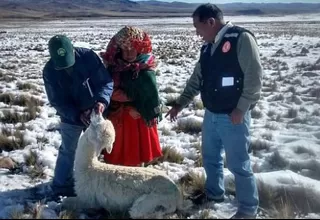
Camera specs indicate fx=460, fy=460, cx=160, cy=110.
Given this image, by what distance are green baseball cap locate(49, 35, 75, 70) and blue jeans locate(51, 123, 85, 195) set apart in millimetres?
761

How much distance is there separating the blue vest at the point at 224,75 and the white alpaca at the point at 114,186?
85 centimetres

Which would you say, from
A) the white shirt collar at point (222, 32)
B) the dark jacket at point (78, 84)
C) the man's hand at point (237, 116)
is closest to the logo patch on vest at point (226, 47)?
the white shirt collar at point (222, 32)

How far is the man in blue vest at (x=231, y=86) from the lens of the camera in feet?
12.8

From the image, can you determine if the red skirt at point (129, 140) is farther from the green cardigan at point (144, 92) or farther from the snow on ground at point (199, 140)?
the snow on ground at point (199, 140)

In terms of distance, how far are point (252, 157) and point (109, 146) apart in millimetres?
2512

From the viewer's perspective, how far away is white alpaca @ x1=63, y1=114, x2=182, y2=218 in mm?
4027

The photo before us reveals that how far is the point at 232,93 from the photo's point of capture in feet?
13.3

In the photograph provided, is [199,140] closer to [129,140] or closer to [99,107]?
[129,140]

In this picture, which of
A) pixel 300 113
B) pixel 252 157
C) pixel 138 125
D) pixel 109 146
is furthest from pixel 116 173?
pixel 300 113

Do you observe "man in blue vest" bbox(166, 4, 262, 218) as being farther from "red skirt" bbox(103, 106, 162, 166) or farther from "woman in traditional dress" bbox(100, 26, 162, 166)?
"red skirt" bbox(103, 106, 162, 166)

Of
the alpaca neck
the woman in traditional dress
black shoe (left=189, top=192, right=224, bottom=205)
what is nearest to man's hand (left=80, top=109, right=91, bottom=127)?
the alpaca neck

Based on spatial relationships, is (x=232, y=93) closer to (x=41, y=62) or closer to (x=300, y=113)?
(x=300, y=113)

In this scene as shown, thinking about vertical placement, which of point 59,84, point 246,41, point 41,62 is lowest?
point 41,62

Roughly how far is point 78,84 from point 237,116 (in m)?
1.75
